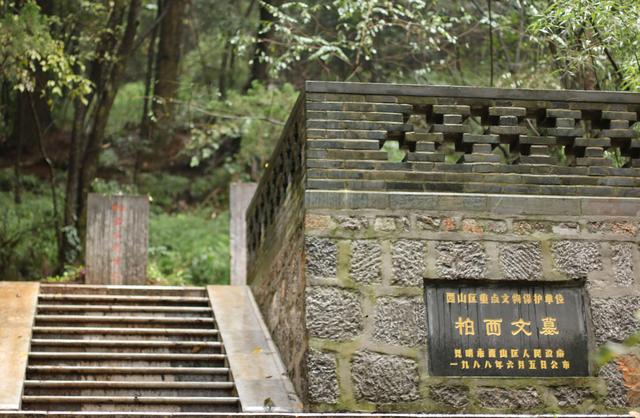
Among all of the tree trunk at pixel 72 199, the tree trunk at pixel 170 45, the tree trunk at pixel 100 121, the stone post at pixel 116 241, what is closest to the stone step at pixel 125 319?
the stone post at pixel 116 241

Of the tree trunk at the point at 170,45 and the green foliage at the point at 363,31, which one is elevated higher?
the tree trunk at the point at 170,45

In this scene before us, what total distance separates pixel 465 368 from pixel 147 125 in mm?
13891

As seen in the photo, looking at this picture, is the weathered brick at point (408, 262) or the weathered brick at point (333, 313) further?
the weathered brick at point (408, 262)

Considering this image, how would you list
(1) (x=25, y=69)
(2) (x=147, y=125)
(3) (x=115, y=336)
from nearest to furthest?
(3) (x=115, y=336)
(1) (x=25, y=69)
(2) (x=147, y=125)

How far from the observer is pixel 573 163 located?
7.52 metres

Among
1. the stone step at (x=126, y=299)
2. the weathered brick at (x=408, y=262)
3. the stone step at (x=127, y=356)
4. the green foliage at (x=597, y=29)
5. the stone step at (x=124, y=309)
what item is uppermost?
the green foliage at (x=597, y=29)

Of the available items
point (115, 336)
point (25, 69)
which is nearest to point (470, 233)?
point (115, 336)

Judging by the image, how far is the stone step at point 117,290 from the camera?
10094 millimetres

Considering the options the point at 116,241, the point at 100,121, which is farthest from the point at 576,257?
the point at 100,121

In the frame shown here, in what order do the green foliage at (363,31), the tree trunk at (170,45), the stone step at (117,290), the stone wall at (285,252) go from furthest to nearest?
the tree trunk at (170,45) → the green foliage at (363,31) → the stone step at (117,290) → the stone wall at (285,252)

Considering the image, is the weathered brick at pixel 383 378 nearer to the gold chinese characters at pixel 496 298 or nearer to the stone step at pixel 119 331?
the gold chinese characters at pixel 496 298

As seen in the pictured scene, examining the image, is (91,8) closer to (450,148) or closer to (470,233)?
(450,148)

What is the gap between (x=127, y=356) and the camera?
8.38 metres

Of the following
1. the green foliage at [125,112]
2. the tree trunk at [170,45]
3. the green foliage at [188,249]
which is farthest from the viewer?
the green foliage at [125,112]
